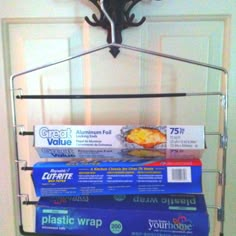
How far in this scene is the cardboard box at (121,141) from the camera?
54 centimetres

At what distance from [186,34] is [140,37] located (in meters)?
0.11

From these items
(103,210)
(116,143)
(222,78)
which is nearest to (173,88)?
(222,78)

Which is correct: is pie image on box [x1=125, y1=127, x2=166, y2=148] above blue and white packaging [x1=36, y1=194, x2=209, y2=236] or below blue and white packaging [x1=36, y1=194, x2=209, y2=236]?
above

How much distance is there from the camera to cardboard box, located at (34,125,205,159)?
54 cm

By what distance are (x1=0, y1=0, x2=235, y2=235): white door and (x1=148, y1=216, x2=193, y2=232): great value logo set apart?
215mm

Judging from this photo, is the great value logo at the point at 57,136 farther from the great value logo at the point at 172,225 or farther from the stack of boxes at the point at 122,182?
the great value logo at the point at 172,225

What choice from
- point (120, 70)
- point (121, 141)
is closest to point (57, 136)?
point (121, 141)

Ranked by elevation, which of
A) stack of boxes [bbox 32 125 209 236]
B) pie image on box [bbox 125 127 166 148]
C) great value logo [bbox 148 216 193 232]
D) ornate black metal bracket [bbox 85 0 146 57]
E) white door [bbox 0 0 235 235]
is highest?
ornate black metal bracket [bbox 85 0 146 57]

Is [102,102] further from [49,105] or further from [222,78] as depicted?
[222,78]

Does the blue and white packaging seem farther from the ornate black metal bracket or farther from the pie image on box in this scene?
the ornate black metal bracket

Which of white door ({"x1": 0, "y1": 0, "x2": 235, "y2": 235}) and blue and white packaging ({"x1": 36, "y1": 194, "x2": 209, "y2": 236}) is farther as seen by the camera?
white door ({"x1": 0, "y1": 0, "x2": 235, "y2": 235})

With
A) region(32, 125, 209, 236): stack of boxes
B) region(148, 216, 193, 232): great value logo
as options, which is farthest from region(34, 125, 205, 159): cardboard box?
region(148, 216, 193, 232): great value logo

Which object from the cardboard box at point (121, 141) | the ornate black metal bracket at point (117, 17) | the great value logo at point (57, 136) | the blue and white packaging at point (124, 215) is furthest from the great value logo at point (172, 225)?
the ornate black metal bracket at point (117, 17)

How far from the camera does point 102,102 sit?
0.69 m
